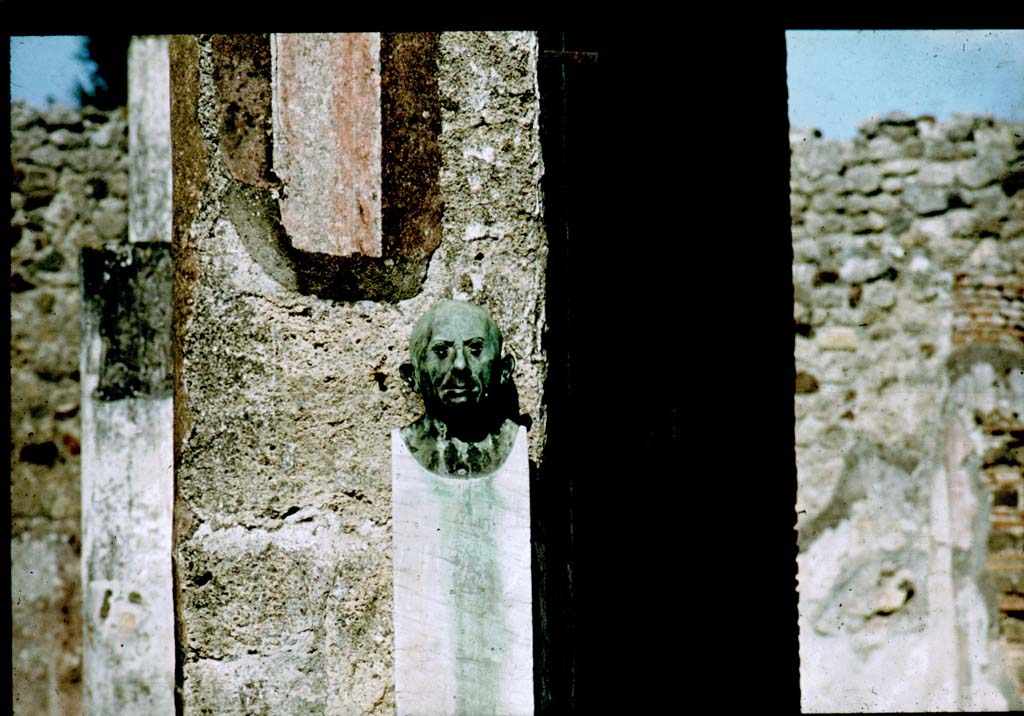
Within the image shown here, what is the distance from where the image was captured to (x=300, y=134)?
2.35 meters

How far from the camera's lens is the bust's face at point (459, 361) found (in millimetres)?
2062

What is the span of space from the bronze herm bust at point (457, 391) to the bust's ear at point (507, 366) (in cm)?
4

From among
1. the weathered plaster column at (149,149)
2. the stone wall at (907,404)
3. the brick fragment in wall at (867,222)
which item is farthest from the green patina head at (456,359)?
the brick fragment in wall at (867,222)

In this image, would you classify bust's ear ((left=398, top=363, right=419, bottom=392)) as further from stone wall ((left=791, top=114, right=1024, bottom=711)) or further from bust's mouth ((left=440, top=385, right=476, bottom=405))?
stone wall ((left=791, top=114, right=1024, bottom=711))

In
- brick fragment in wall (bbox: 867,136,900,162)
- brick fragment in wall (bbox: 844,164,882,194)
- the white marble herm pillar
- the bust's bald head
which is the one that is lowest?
the white marble herm pillar

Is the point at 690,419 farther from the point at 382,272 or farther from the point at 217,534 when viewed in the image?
the point at 217,534

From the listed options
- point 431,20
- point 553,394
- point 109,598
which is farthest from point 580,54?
point 109,598

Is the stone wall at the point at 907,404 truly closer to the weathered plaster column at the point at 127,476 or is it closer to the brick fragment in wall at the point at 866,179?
the brick fragment in wall at the point at 866,179

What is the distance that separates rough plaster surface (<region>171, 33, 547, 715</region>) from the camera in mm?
2264

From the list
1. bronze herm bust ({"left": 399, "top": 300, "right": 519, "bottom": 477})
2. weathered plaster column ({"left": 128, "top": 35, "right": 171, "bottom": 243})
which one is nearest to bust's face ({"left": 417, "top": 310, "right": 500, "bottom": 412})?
bronze herm bust ({"left": 399, "top": 300, "right": 519, "bottom": 477})

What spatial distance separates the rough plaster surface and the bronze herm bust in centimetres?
21

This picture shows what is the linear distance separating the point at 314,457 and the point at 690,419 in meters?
1.41

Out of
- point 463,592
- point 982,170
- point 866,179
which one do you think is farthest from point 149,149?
point 982,170

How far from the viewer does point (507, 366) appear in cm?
219
